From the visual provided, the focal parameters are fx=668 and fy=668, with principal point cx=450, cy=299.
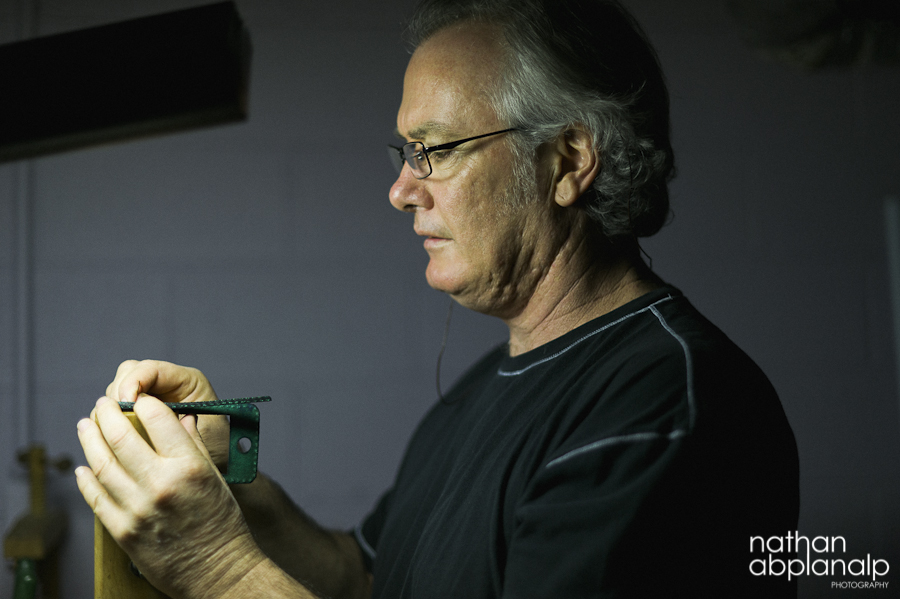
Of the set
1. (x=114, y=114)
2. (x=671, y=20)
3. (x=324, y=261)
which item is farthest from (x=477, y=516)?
(x=671, y=20)

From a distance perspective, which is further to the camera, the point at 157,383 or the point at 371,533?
the point at 371,533

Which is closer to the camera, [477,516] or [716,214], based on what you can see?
[477,516]

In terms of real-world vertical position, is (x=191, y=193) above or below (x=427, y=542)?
above

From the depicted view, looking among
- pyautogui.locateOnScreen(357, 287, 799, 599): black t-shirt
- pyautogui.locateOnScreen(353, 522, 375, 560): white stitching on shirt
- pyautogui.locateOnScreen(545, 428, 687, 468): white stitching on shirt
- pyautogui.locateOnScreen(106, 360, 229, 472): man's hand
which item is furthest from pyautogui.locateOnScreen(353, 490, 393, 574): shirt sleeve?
pyautogui.locateOnScreen(545, 428, 687, 468): white stitching on shirt

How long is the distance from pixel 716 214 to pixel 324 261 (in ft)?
3.39

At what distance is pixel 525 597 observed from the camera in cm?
59

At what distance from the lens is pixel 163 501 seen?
600 millimetres

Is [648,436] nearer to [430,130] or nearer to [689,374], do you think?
[689,374]

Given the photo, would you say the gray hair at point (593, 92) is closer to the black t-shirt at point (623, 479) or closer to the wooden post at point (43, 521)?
the black t-shirt at point (623, 479)

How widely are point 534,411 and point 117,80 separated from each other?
0.56 meters

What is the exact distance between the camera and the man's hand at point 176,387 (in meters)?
0.77

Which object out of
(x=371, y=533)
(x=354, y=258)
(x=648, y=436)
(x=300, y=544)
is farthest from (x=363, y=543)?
(x=354, y=258)

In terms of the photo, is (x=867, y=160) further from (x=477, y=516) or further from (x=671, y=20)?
(x=477, y=516)

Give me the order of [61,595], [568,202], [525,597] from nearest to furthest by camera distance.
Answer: [525,597] < [568,202] < [61,595]
